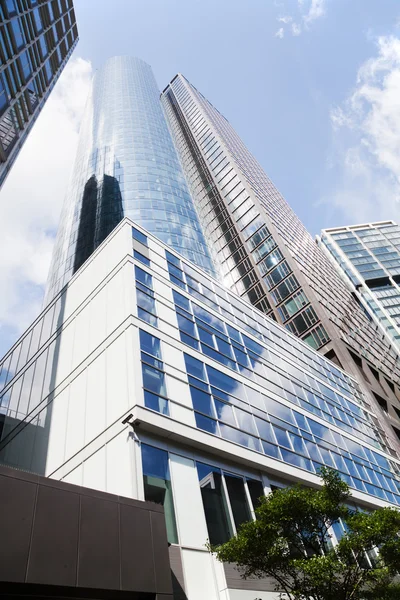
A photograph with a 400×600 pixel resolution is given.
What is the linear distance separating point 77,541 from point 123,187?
2476 inches

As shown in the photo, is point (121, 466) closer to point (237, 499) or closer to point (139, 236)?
point (237, 499)

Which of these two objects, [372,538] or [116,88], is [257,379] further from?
[116,88]

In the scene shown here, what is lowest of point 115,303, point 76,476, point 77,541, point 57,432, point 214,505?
point 77,541

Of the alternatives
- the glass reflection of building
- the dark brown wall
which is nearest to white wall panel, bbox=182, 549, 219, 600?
the dark brown wall

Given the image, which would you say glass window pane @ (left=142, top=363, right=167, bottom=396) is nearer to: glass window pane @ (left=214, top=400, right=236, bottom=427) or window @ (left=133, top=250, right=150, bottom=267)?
glass window pane @ (left=214, top=400, right=236, bottom=427)

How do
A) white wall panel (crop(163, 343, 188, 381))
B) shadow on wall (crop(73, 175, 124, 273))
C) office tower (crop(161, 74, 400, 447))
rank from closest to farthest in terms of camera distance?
white wall panel (crop(163, 343, 188, 381))
office tower (crop(161, 74, 400, 447))
shadow on wall (crop(73, 175, 124, 273))

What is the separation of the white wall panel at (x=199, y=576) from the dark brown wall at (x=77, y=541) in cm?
180

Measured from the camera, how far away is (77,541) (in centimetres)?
937

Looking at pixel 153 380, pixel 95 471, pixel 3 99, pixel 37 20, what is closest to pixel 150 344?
pixel 153 380

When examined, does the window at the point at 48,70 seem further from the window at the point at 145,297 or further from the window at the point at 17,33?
the window at the point at 145,297

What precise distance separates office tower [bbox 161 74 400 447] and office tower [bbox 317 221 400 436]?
21945 millimetres

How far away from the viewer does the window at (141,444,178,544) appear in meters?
12.8

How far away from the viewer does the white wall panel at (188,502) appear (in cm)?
1305

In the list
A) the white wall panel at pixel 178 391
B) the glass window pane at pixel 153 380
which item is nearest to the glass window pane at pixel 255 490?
the white wall panel at pixel 178 391
